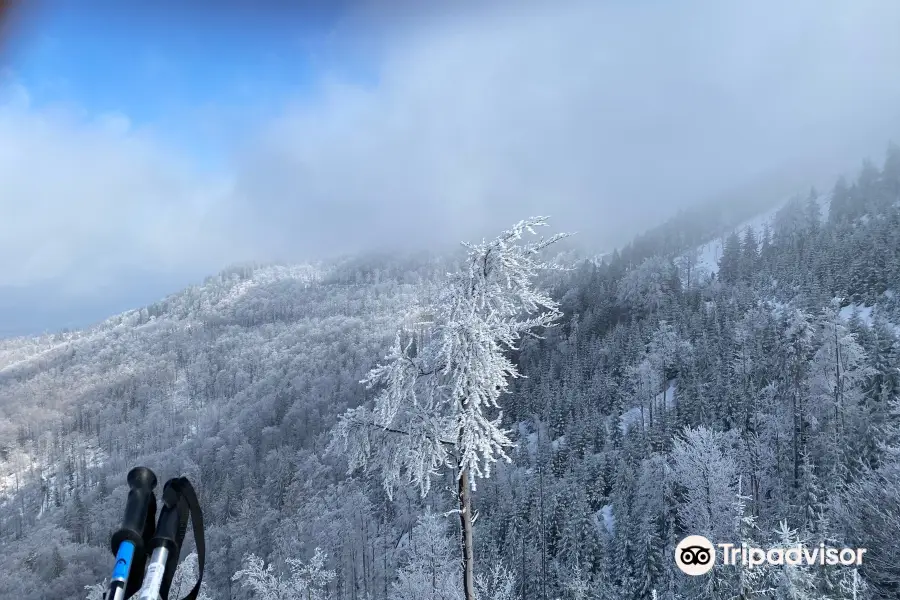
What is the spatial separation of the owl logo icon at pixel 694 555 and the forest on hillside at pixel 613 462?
1407mm

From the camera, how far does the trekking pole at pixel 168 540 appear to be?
2547 mm

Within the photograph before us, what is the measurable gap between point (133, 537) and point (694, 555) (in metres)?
19.7

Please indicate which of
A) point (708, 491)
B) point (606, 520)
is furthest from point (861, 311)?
point (708, 491)

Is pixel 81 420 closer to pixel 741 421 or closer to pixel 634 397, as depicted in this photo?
pixel 634 397

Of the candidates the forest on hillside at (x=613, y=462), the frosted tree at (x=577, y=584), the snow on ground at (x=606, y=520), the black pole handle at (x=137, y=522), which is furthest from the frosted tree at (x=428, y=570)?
the black pole handle at (x=137, y=522)

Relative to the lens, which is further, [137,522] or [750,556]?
[750,556]

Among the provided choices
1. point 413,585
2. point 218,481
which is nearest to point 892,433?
point 413,585

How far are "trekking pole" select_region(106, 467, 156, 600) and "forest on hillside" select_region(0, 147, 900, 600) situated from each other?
390 centimetres

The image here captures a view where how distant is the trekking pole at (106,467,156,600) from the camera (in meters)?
2.53

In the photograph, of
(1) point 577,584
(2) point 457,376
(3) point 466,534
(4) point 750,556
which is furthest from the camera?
(1) point 577,584

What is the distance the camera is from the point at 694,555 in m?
17.0

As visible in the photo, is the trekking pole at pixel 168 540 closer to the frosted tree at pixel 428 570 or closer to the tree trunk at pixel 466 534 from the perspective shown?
the tree trunk at pixel 466 534

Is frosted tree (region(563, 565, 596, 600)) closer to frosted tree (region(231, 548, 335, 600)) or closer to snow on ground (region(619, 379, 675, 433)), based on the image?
frosted tree (region(231, 548, 335, 600))

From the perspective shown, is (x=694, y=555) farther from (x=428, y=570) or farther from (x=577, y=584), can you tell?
(x=428, y=570)
